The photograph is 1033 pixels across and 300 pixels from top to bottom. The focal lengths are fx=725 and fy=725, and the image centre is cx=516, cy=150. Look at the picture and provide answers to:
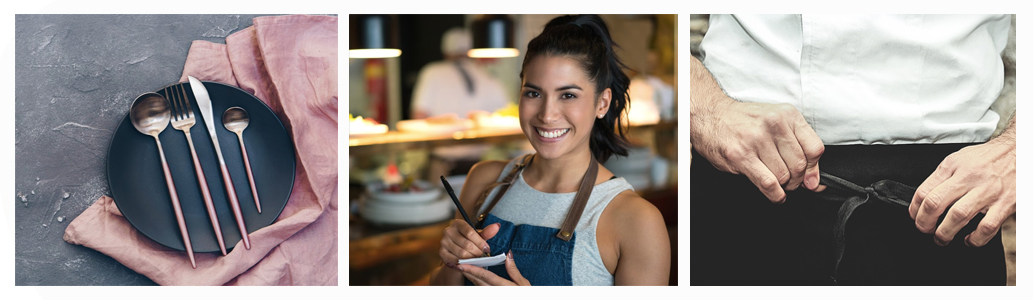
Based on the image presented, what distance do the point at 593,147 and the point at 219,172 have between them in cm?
115

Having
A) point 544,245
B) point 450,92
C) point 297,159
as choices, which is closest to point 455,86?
point 450,92

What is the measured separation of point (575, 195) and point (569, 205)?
38mm

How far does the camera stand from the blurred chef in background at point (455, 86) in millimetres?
3832

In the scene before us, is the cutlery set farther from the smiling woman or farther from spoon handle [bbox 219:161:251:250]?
the smiling woman

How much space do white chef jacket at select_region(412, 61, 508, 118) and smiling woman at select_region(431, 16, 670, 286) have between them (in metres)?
1.70

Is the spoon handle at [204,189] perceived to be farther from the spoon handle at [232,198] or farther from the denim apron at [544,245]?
the denim apron at [544,245]

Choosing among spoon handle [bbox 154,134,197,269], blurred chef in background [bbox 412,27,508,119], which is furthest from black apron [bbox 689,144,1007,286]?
blurred chef in background [bbox 412,27,508,119]

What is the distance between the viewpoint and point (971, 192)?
2238 millimetres

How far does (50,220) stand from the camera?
220cm

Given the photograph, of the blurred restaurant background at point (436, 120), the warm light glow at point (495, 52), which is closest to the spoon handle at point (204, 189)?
the blurred restaurant background at point (436, 120)

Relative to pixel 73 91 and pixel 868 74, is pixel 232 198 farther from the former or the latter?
pixel 868 74
